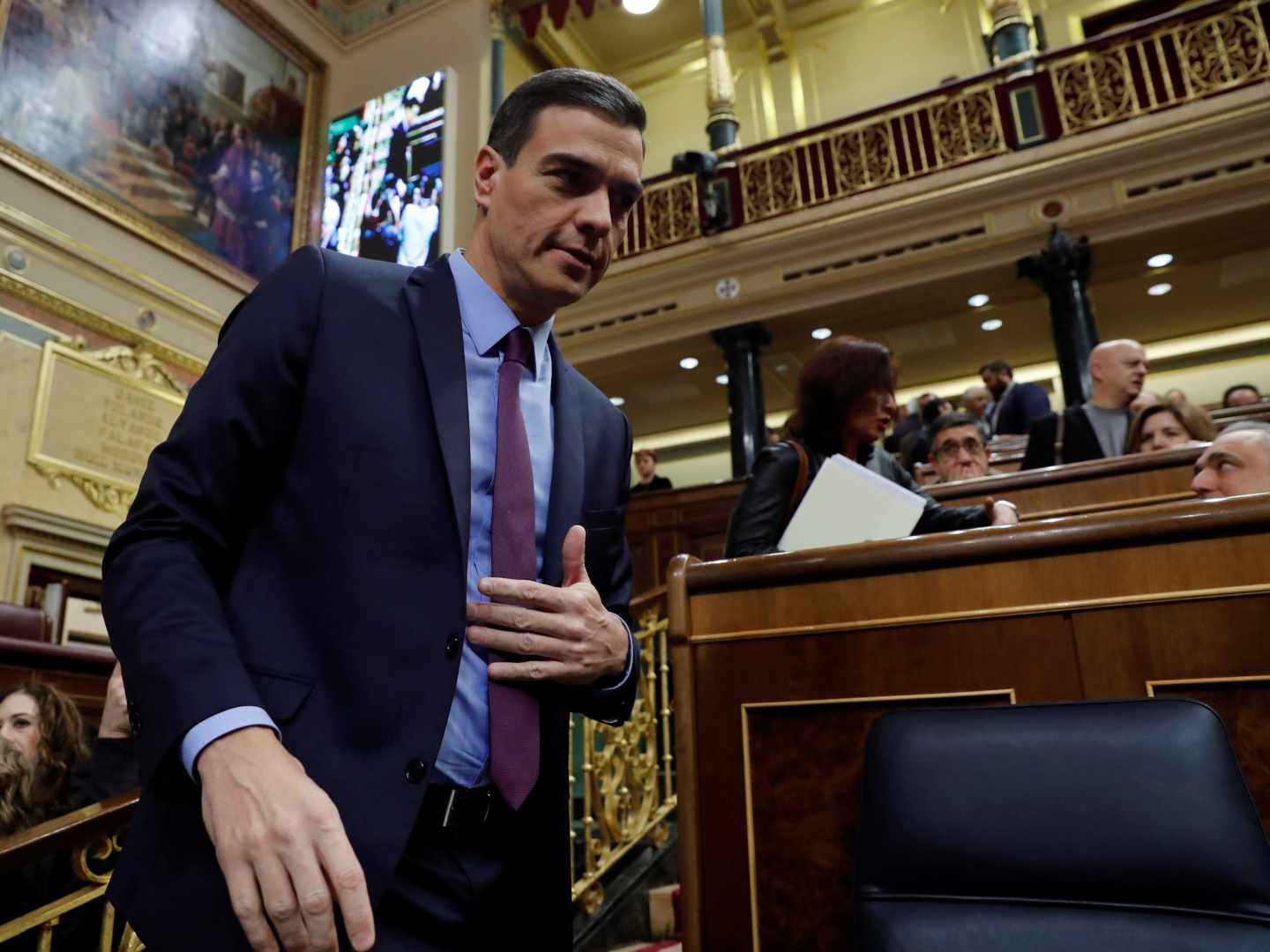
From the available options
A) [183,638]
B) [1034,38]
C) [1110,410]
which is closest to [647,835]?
[1110,410]

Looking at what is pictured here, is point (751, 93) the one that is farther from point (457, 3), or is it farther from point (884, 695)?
point (884, 695)

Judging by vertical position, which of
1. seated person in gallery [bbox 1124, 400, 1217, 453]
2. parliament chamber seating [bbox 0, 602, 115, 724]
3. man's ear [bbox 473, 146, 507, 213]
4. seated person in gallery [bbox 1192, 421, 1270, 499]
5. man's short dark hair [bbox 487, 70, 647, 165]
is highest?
seated person in gallery [bbox 1124, 400, 1217, 453]

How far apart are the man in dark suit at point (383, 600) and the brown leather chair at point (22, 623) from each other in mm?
3721

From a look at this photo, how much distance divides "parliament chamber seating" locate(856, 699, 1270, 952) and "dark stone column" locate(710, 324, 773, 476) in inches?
272

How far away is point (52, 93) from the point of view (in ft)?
21.2

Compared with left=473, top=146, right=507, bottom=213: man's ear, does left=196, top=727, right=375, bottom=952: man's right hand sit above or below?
below

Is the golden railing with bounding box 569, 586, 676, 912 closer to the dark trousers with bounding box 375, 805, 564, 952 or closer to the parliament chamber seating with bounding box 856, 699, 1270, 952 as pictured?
the parliament chamber seating with bounding box 856, 699, 1270, 952

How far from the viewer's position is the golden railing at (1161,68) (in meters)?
6.92

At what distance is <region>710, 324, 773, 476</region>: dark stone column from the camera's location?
8219mm

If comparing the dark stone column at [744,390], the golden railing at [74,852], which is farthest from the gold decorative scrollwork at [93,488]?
the golden railing at [74,852]

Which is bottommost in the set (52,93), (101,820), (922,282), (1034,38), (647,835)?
(647,835)

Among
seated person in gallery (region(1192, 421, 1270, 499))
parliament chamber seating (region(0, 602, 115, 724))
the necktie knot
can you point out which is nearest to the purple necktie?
the necktie knot

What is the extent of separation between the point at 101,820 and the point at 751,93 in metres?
11.1

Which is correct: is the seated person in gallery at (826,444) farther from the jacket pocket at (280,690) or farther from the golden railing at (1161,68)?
the golden railing at (1161,68)
